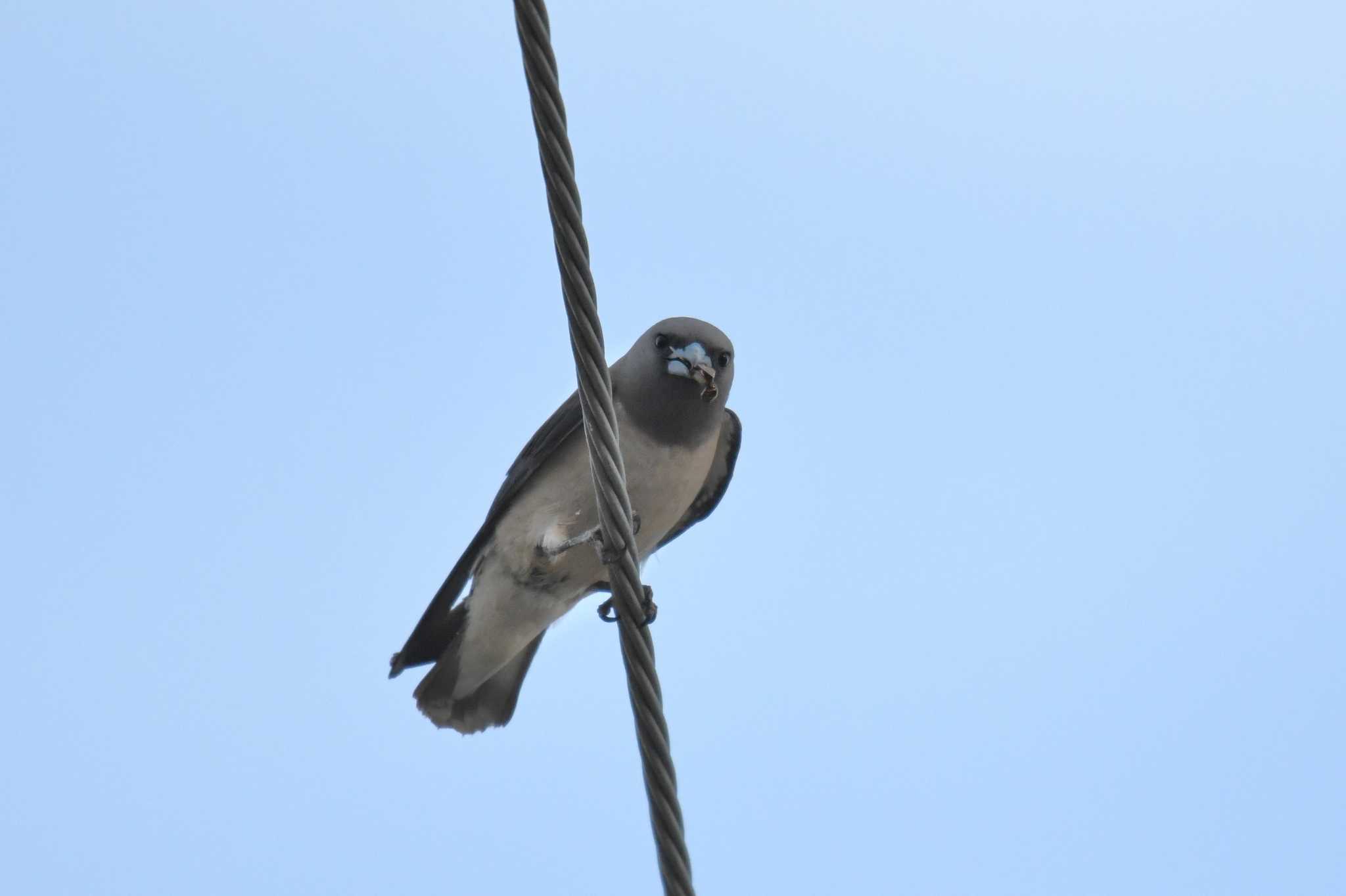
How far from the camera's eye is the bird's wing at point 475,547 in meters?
6.36

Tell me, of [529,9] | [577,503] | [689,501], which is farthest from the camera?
[689,501]

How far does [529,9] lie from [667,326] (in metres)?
3.44

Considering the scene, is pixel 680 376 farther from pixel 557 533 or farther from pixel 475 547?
pixel 475 547

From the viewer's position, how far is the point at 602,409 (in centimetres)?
337

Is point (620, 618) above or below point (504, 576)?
below

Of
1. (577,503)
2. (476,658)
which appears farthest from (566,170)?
(476,658)

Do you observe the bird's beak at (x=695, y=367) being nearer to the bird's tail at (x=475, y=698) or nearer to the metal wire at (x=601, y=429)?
the bird's tail at (x=475, y=698)

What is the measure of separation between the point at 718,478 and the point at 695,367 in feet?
3.79

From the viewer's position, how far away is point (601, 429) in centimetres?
337

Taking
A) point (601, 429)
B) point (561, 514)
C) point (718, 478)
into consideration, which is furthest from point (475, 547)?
point (601, 429)

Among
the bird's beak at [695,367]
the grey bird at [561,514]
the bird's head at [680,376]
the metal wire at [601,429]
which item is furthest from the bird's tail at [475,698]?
the metal wire at [601,429]

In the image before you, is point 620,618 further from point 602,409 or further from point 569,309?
point 569,309

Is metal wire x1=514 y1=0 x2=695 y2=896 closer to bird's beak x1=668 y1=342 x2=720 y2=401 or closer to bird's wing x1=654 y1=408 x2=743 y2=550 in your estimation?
bird's beak x1=668 y1=342 x2=720 y2=401

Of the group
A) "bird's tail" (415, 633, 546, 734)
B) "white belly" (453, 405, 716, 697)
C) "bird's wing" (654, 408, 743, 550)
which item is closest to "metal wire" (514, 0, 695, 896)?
"white belly" (453, 405, 716, 697)
